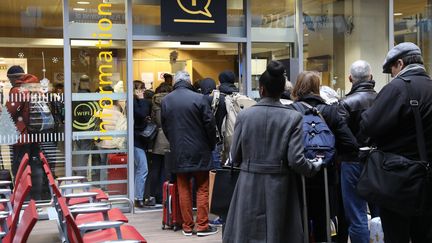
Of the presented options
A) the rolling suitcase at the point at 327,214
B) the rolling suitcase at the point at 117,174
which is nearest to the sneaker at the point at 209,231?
the rolling suitcase at the point at 117,174

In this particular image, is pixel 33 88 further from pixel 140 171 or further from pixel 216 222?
pixel 216 222

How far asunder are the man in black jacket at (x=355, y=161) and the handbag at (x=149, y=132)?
3137mm

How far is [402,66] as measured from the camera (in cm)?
344

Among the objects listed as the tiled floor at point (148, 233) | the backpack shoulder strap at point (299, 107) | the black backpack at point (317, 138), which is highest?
the backpack shoulder strap at point (299, 107)

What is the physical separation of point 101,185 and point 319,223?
→ 12.3 ft

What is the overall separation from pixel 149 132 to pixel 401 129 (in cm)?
441

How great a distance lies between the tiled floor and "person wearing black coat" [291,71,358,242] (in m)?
1.66

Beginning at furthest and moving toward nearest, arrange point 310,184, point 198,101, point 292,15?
point 292,15
point 198,101
point 310,184

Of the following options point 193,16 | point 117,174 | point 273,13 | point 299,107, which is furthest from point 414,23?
point 299,107

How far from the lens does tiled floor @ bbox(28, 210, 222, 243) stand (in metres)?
5.54

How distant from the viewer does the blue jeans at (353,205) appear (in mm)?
4559

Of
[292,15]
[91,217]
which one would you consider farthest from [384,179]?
[292,15]

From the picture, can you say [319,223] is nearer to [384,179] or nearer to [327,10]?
[384,179]

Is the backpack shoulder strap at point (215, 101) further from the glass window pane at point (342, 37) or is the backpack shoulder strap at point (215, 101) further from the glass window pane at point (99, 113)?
the glass window pane at point (342, 37)
